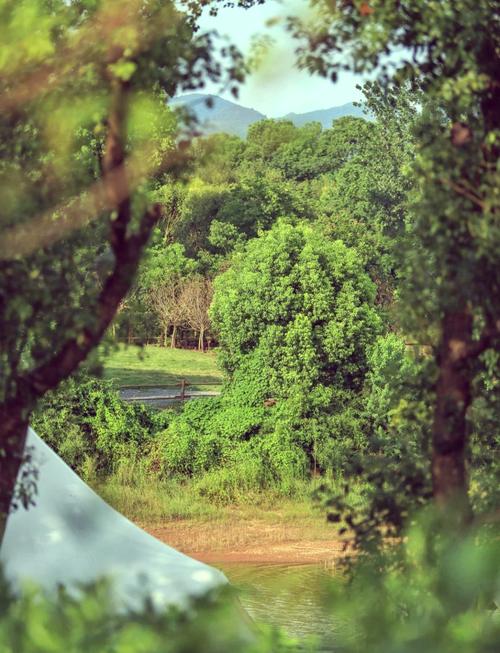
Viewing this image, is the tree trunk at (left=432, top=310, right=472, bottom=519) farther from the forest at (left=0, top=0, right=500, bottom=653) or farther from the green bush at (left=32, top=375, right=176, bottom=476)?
the green bush at (left=32, top=375, right=176, bottom=476)

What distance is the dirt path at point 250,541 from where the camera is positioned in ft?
72.6

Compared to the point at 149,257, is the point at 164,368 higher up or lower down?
lower down

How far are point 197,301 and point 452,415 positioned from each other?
36.6m

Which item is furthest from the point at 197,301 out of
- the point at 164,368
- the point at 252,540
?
the point at 252,540

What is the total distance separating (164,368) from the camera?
136ft

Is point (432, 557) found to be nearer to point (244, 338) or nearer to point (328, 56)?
point (328, 56)

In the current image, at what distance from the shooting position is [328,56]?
22.3ft

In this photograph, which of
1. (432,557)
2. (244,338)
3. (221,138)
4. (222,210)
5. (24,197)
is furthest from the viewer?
(222,210)

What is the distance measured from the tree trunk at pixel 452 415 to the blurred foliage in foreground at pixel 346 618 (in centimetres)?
206

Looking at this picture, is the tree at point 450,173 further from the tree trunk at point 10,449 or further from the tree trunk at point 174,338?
the tree trunk at point 174,338

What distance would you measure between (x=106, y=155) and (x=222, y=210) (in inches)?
1691

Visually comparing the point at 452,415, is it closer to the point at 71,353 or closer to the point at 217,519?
the point at 71,353

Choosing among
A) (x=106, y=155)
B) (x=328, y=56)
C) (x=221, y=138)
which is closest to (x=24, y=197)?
(x=106, y=155)

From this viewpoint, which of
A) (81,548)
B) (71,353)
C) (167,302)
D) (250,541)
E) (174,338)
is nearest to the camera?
(71,353)
